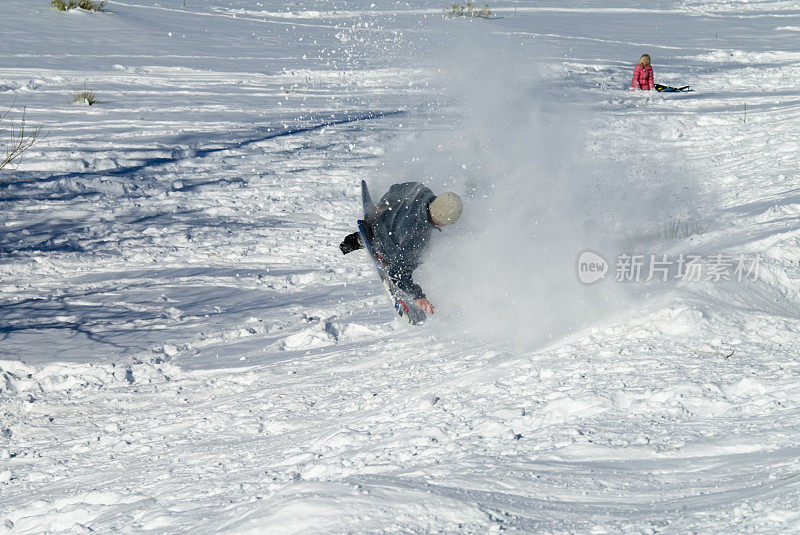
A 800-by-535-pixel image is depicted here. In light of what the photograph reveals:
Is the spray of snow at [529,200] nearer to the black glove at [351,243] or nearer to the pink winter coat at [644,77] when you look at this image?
the black glove at [351,243]

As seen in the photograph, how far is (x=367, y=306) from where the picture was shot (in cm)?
675

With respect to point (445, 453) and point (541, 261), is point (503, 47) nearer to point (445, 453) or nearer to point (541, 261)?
point (541, 261)

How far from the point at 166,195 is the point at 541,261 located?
4277 mm

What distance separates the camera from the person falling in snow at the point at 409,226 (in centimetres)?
632

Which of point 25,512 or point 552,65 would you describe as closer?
point 25,512

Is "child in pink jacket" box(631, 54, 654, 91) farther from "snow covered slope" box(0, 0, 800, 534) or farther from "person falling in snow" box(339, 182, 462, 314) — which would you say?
"person falling in snow" box(339, 182, 462, 314)

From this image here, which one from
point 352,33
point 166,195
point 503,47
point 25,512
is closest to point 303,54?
point 352,33

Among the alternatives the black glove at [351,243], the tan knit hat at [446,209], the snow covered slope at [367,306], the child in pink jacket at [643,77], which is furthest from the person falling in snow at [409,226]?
the child in pink jacket at [643,77]

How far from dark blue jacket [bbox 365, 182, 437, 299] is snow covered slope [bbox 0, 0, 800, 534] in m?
0.43

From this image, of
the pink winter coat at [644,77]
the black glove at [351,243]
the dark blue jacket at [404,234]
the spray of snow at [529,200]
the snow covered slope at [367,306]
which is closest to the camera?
the snow covered slope at [367,306]

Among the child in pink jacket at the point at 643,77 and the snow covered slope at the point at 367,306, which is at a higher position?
the child in pink jacket at the point at 643,77

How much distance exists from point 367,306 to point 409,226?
79 centimetres

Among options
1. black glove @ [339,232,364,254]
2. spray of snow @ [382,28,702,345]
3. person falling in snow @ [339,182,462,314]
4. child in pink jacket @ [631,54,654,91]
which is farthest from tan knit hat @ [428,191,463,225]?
child in pink jacket @ [631,54,654,91]

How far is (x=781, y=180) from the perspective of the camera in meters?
8.87
